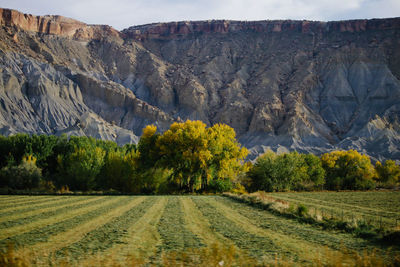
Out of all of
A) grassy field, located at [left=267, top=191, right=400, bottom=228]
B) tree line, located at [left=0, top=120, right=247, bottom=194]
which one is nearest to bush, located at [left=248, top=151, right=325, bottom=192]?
tree line, located at [left=0, top=120, right=247, bottom=194]

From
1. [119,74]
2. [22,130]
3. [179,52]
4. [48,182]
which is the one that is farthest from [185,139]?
[179,52]

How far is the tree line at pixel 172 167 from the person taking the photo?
43.8m

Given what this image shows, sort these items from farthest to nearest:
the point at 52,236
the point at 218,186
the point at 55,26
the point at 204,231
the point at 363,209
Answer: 1. the point at 55,26
2. the point at 218,186
3. the point at 363,209
4. the point at 204,231
5. the point at 52,236

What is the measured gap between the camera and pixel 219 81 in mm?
162625

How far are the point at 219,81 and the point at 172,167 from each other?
122879mm

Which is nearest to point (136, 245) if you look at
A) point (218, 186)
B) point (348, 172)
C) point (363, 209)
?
point (363, 209)

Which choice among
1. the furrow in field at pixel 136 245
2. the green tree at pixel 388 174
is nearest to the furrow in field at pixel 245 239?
the furrow in field at pixel 136 245

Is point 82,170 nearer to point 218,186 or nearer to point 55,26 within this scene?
point 218,186

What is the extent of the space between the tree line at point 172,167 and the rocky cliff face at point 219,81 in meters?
40.0

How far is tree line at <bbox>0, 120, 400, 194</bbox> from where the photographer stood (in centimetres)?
4375

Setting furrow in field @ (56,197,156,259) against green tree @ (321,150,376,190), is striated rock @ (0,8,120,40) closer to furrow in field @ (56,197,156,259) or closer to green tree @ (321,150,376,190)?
green tree @ (321,150,376,190)

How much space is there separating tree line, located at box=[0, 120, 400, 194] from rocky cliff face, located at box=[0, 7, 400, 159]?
4002 centimetres

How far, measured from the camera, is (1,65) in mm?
121250

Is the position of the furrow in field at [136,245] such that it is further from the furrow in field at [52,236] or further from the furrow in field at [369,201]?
the furrow in field at [369,201]
